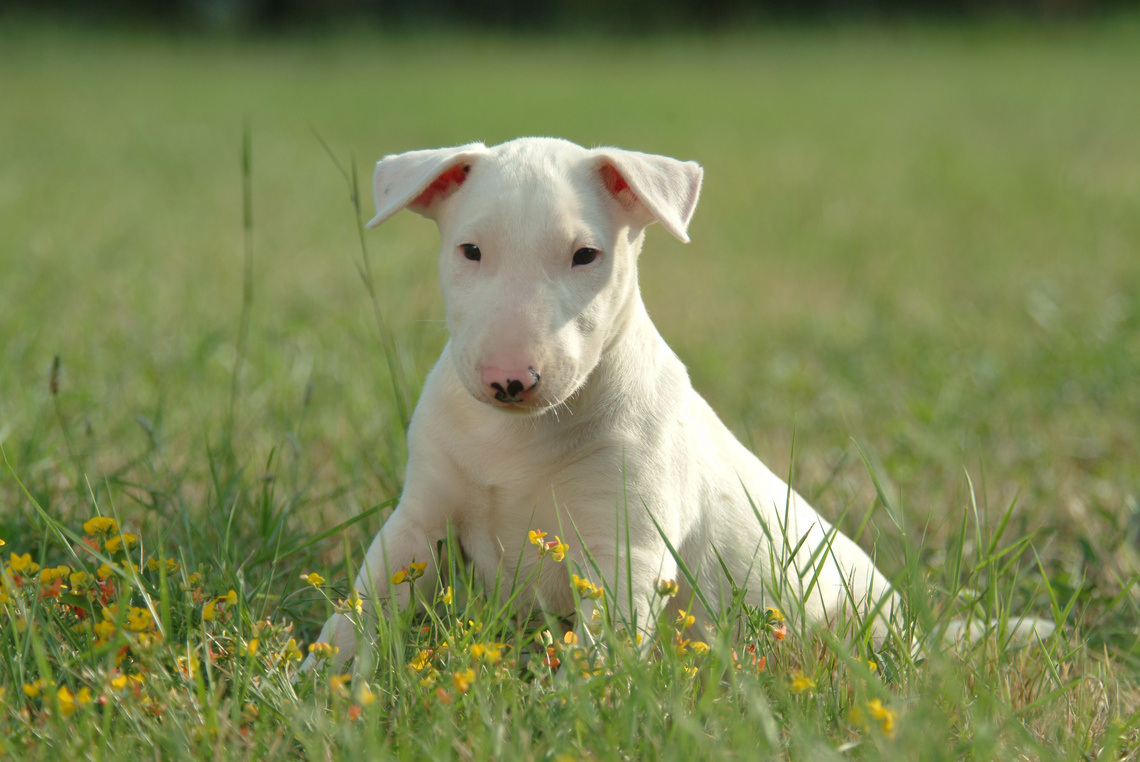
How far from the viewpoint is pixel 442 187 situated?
2.43 metres

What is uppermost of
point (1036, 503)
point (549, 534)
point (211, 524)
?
point (549, 534)

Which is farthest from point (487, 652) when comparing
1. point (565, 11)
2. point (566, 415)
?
point (565, 11)

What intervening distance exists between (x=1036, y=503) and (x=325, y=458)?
2.54 metres

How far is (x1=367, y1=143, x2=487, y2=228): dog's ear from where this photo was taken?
7.47ft

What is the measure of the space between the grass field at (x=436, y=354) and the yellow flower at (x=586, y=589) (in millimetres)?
90

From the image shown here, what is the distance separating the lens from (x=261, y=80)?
16.5 metres

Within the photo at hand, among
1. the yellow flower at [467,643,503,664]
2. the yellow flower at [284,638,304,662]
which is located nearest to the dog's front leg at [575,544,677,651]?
the yellow flower at [467,643,503,664]

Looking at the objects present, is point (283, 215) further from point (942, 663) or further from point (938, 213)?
point (942, 663)

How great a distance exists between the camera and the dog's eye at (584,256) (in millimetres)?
2238

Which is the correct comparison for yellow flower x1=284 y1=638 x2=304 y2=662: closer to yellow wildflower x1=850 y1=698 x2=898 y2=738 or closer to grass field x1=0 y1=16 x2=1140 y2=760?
grass field x1=0 y1=16 x2=1140 y2=760

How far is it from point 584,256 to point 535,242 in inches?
5.5

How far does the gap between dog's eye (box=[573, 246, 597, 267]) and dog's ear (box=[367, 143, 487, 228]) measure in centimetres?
35

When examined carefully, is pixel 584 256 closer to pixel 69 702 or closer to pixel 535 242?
pixel 535 242

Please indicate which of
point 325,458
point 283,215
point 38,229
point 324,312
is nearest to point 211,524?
point 325,458
